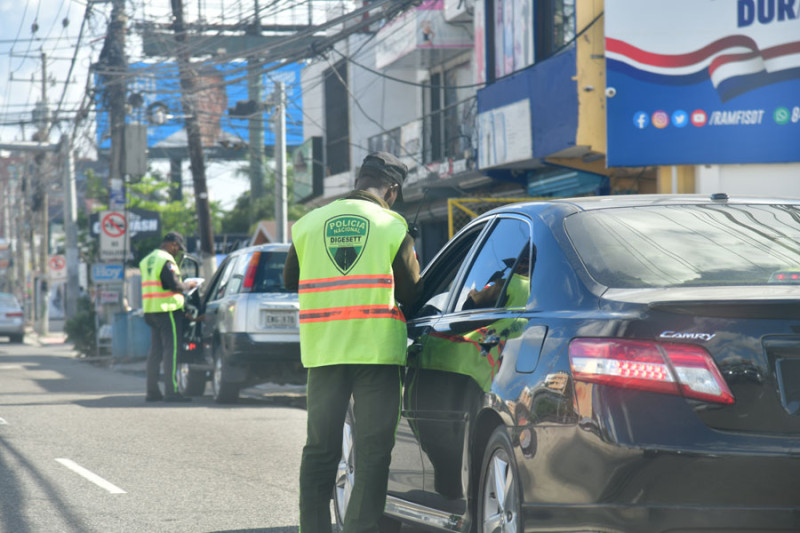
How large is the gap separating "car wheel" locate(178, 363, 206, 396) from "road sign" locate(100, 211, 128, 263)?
10.3m

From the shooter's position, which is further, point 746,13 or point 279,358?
point 746,13

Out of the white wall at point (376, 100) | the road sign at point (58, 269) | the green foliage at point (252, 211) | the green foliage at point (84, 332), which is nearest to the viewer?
the green foliage at point (84, 332)

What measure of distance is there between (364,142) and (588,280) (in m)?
26.7

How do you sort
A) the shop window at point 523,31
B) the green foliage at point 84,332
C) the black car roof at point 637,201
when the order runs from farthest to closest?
the green foliage at point 84,332 < the shop window at point 523,31 < the black car roof at point 637,201

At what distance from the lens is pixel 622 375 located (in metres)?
3.91

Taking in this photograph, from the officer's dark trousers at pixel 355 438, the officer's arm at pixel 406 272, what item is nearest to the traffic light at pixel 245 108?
the officer's arm at pixel 406 272

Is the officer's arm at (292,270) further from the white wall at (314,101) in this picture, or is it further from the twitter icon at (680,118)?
the white wall at (314,101)

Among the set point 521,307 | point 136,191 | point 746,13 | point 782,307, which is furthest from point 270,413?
point 136,191

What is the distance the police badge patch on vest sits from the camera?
5445mm

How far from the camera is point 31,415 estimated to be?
1319cm

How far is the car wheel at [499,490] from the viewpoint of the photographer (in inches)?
Answer: 173

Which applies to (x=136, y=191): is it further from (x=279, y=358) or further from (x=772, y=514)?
(x=772, y=514)

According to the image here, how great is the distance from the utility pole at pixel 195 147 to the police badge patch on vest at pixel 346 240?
693 inches

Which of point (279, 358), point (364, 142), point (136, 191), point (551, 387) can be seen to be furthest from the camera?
point (136, 191)
